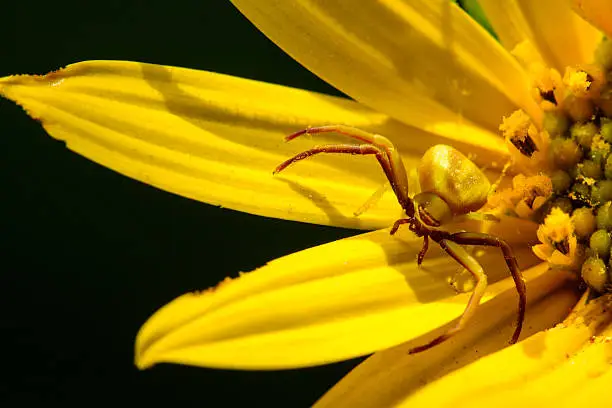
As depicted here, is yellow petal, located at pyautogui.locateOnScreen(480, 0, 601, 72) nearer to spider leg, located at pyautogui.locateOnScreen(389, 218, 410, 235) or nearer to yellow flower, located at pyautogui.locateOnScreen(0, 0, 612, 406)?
yellow flower, located at pyautogui.locateOnScreen(0, 0, 612, 406)

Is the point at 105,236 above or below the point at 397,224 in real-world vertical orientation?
above

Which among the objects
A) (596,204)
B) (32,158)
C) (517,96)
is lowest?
(596,204)

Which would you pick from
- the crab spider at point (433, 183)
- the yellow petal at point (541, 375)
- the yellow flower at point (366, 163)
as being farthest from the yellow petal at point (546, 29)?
the yellow petal at point (541, 375)

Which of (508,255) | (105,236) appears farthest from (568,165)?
(105,236)

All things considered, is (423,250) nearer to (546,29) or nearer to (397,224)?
(397,224)

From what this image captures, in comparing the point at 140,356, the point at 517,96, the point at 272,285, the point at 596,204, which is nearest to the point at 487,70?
the point at 517,96

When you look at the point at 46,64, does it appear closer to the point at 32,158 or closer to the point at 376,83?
the point at 32,158
